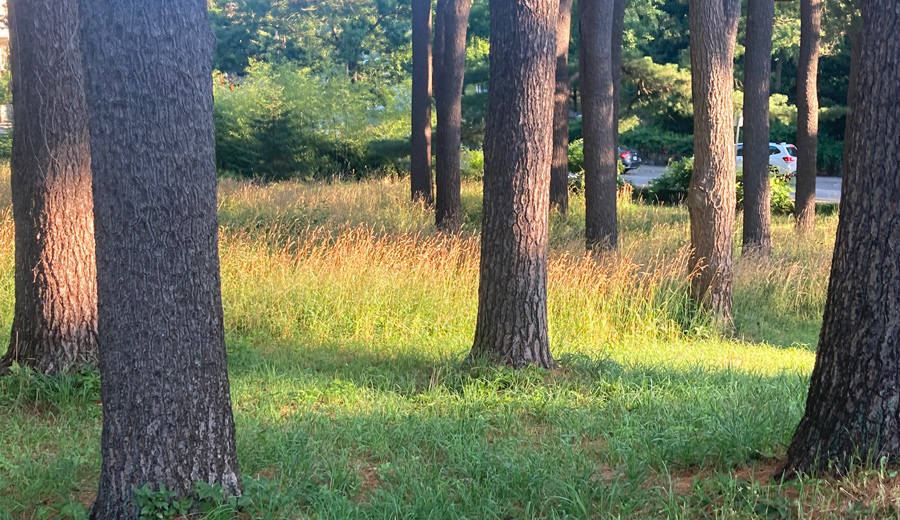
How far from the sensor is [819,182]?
34.5 metres

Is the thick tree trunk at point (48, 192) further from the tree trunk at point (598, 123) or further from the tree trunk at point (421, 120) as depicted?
the tree trunk at point (421, 120)

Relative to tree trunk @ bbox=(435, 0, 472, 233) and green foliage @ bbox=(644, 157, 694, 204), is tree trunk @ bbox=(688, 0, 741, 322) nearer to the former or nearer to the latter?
tree trunk @ bbox=(435, 0, 472, 233)

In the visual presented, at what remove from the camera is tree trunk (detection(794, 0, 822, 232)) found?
16859 mm

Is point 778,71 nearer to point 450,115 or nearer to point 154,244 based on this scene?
point 450,115

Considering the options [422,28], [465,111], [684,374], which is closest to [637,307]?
[684,374]

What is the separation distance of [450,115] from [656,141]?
1112 inches

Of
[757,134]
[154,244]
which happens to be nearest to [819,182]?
[757,134]

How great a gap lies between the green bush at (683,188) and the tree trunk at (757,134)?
8.07 m

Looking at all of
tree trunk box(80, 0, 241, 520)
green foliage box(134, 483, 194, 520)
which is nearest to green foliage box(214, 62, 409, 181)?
tree trunk box(80, 0, 241, 520)

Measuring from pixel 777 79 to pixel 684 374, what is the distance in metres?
34.0

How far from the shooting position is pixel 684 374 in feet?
21.7

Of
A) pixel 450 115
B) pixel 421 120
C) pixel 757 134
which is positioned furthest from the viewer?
pixel 421 120

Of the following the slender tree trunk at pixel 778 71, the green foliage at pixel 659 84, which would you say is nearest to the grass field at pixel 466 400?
the green foliage at pixel 659 84

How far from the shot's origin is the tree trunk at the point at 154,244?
3549 millimetres
